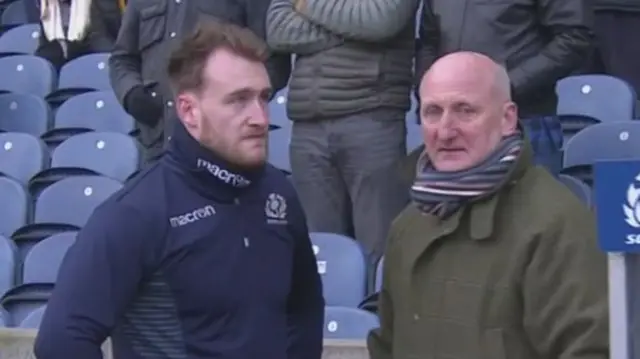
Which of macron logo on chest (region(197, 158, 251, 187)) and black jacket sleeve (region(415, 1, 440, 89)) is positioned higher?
black jacket sleeve (region(415, 1, 440, 89))

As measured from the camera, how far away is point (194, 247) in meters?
3.11

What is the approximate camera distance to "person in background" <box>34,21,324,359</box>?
303cm

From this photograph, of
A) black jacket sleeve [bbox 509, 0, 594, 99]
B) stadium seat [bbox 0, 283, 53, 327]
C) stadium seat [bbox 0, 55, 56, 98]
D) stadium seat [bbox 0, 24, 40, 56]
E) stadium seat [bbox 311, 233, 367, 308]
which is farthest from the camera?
stadium seat [bbox 0, 24, 40, 56]

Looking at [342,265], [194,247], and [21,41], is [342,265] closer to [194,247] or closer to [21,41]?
[194,247]

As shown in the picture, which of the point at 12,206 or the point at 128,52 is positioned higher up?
the point at 128,52

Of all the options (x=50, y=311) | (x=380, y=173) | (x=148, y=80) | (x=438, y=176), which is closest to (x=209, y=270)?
(x=50, y=311)

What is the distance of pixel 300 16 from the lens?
5.86 metres

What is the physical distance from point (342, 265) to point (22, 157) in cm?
258

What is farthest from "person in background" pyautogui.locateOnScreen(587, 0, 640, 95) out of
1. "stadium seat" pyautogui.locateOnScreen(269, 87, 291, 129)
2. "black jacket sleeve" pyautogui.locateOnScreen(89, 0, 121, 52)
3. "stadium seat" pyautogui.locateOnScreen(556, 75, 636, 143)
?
"black jacket sleeve" pyautogui.locateOnScreen(89, 0, 121, 52)

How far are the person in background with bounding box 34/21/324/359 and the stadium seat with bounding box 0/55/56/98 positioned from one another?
19.1 feet

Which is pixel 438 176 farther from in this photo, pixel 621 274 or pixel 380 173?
pixel 380 173

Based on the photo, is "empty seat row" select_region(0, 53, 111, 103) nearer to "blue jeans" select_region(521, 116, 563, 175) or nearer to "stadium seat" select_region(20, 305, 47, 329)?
"stadium seat" select_region(20, 305, 47, 329)

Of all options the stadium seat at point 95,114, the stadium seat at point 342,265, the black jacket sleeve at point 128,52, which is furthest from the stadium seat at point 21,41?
the stadium seat at point 342,265

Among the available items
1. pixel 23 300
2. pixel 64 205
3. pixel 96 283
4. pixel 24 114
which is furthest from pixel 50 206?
pixel 96 283
